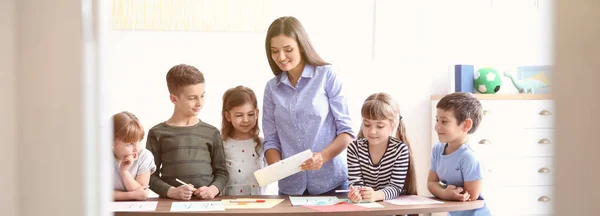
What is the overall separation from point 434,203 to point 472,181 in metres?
0.23

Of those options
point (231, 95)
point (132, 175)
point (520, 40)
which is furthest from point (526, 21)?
point (132, 175)

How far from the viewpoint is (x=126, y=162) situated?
2836 mm

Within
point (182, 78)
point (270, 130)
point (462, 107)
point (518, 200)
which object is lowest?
point (518, 200)

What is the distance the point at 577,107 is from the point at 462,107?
234cm

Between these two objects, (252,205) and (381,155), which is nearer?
(252,205)

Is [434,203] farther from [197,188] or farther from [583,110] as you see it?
[583,110]

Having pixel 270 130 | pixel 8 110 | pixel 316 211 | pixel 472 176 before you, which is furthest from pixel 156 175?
pixel 8 110

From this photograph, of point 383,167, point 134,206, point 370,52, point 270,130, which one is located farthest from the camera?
point 370,52

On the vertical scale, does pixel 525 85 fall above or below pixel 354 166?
above

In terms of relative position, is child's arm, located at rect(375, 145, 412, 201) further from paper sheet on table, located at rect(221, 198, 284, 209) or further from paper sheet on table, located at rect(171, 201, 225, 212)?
paper sheet on table, located at rect(171, 201, 225, 212)

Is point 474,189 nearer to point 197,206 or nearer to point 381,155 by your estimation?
point 381,155

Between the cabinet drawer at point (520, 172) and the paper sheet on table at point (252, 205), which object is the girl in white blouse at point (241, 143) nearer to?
the paper sheet on table at point (252, 205)

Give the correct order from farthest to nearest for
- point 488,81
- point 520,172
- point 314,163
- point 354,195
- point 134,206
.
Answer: point 488,81 → point 520,172 → point 314,163 → point 354,195 → point 134,206

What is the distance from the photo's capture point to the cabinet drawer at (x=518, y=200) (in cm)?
492
